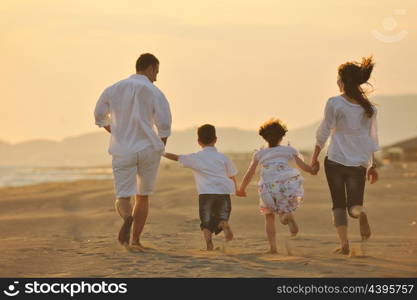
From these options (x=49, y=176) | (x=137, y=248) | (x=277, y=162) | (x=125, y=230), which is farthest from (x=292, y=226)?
(x=49, y=176)

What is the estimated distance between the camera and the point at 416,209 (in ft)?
48.7

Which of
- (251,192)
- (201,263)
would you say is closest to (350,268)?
(201,263)

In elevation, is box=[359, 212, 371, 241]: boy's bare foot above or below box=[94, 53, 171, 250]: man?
below

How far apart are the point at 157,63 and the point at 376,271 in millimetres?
3336

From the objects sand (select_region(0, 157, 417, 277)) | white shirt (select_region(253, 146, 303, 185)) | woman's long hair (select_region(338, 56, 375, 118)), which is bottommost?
Answer: sand (select_region(0, 157, 417, 277))

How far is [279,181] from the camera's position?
28.9 ft

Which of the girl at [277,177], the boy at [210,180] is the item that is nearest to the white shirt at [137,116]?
the boy at [210,180]

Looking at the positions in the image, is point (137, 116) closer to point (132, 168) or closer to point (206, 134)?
point (132, 168)

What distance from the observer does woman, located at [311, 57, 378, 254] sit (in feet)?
27.5

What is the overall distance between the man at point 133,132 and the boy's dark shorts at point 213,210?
2.42 feet

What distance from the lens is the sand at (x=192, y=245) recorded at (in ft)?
23.8

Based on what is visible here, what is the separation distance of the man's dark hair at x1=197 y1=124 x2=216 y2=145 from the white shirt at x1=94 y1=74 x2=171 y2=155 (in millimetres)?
687

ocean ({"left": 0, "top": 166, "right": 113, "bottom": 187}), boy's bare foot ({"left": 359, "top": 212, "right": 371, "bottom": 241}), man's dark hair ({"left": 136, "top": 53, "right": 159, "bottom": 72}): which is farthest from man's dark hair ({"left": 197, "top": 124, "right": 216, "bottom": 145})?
ocean ({"left": 0, "top": 166, "right": 113, "bottom": 187})

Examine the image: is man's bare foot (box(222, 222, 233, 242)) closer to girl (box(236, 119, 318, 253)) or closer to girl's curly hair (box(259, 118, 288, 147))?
girl (box(236, 119, 318, 253))
